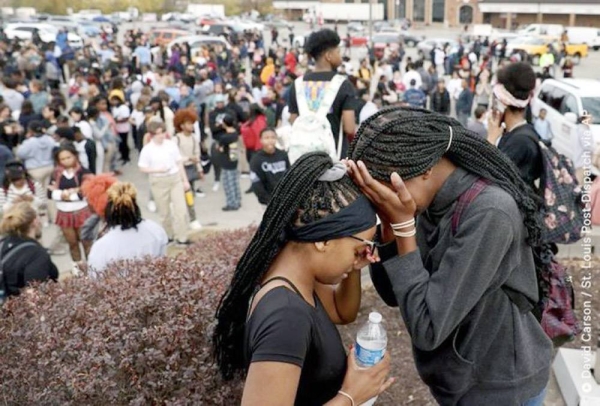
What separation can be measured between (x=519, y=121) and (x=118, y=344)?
8.62 ft

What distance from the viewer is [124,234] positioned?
191 inches

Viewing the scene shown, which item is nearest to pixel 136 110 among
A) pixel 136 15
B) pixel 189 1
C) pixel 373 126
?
pixel 373 126

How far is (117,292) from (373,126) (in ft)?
6.00

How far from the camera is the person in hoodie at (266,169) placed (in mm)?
6840

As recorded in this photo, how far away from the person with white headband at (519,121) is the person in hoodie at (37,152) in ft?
21.9

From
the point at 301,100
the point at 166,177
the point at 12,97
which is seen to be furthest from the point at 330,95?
the point at 12,97

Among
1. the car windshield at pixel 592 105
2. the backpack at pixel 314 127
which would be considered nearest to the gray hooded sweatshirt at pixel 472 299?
the backpack at pixel 314 127

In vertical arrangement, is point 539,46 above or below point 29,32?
below

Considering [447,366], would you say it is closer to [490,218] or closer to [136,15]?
[490,218]

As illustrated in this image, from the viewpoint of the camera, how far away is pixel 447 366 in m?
2.03

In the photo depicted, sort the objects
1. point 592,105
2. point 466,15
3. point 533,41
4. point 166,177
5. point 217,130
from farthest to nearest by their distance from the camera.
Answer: point 466,15 < point 533,41 < point 592,105 < point 217,130 < point 166,177

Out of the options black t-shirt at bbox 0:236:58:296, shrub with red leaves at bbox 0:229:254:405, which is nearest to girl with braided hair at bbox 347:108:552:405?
shrub with red leaves at bbox 0:229:254:405

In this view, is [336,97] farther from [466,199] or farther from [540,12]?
[540,12]

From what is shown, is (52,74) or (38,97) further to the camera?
(52,74)
